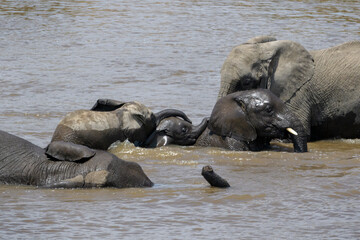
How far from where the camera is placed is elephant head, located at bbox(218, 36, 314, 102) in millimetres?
10094

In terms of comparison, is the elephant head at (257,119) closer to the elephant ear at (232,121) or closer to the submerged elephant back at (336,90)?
the elephant ear at (232,121)

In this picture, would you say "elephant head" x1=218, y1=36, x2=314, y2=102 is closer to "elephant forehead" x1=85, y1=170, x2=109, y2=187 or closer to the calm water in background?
the calm water in background

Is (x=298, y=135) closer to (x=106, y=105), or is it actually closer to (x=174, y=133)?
(x=174, y=133)

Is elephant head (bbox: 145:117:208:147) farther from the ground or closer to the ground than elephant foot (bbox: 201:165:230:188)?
closer to the ground

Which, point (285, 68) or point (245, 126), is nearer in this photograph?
point (245, 126)

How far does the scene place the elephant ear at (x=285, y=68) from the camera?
33.8 ft

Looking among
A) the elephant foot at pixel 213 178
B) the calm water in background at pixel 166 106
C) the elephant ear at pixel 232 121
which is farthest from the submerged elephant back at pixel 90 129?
the elephant foot at pixel 213 178

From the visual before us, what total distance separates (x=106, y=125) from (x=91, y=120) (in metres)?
0.15

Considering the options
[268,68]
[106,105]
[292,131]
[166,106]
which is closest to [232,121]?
[292,131]

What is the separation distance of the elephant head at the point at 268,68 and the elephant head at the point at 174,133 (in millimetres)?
603

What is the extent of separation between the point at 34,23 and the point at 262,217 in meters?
15.2

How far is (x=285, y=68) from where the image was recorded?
10359 millimetres

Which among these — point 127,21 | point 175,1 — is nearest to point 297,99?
point 127,21

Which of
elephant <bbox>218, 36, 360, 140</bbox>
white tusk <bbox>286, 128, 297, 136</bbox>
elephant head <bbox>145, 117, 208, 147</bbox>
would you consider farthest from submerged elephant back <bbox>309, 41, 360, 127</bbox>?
elephant head <bbox>145, 117, 208, 147</bbox>
